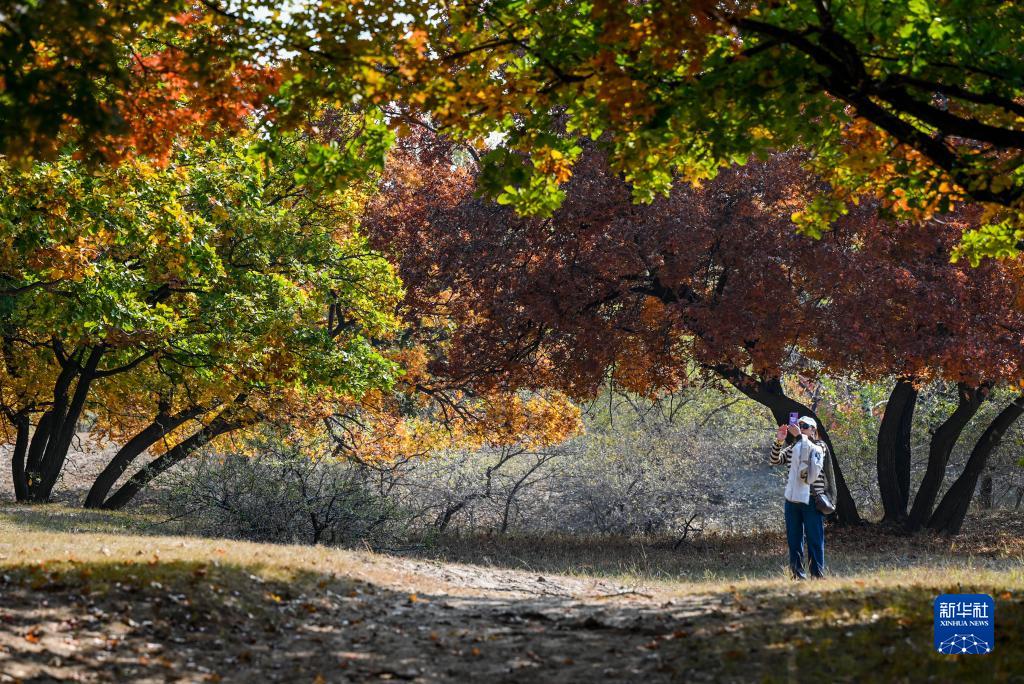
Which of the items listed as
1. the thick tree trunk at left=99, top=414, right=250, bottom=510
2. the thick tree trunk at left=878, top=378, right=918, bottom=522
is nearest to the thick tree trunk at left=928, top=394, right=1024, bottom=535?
the thick tree trunk at left=878, top=378, right=918, bottom=522

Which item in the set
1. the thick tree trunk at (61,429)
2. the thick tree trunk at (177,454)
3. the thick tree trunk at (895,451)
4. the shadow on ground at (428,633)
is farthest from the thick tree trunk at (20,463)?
the thick tree trunk at (895,451)

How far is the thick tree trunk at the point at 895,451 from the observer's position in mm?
19297

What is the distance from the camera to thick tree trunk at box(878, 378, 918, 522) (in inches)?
760

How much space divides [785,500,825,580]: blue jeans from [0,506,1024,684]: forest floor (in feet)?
3.30

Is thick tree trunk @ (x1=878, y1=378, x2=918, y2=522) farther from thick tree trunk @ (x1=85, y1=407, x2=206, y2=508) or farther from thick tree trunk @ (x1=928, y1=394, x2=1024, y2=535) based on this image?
thick tree trunk @ (x1=85, y1=407, x2=206, y2=508)

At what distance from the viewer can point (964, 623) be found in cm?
680

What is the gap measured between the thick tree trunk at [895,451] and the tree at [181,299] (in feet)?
31.3

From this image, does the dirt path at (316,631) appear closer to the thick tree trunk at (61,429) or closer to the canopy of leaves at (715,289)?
the canopy of leaves at (715,289)

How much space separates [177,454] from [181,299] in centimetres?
372

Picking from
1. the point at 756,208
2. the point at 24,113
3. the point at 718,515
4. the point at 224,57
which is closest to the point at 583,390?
the point at 756,208

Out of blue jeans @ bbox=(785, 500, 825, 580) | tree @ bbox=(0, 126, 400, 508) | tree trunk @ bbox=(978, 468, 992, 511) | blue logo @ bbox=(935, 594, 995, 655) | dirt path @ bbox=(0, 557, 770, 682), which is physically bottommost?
dirt path @ bbox=(0, 557, 770, 682)

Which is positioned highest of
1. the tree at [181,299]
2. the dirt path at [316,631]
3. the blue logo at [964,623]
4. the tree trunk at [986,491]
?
the tree at [181,299]

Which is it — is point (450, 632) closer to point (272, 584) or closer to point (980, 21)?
point (272, 584)

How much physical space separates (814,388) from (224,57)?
874 inches
